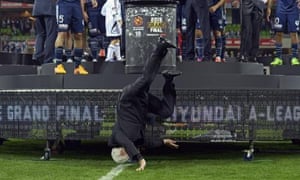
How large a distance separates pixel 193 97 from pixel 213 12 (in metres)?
3.79

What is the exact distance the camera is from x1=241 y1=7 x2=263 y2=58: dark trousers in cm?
1431

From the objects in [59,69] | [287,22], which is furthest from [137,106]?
[287,22]

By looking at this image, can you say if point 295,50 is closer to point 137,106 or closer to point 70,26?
→ point 70,26

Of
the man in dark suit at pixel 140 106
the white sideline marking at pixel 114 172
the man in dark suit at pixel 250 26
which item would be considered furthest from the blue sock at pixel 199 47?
the white sideline marking at pixel 114 172

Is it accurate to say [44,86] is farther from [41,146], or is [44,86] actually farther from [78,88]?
[41,146]

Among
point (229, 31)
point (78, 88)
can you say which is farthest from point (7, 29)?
point (78, 88)

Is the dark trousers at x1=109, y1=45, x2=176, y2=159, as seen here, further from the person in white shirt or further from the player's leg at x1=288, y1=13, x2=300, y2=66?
the player's leg at x1=288, y1=13, x2=300, y2=66

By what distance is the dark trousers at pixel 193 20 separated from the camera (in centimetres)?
1320

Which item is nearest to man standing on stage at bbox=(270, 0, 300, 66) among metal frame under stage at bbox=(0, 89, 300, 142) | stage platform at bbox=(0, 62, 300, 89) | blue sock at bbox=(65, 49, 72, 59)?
stage platform at bbox=(0, 62, 300, 89)

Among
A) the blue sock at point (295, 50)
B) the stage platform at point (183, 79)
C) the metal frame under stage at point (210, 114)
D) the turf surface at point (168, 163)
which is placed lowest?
the turf surface at point (168, 163)

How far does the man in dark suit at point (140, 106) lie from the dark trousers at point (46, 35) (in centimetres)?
488

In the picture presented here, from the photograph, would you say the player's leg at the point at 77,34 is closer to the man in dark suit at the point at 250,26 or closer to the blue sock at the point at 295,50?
the man in dark suit at the point at 250,26

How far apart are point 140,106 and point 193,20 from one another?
4.33 metres

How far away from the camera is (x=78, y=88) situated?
11391 mm
